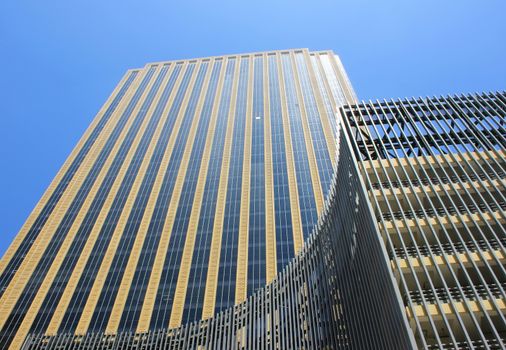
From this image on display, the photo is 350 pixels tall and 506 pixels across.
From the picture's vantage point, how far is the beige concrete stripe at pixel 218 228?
71750 millimetres

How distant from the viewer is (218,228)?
87.0 metres

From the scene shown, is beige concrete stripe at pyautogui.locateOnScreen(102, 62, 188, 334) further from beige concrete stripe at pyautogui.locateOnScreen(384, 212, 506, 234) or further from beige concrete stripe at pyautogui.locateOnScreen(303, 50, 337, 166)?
beige concrete stripe at pyautogui.locateOnScreen(384, 212, 506, 234)

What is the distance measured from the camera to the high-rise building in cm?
2803

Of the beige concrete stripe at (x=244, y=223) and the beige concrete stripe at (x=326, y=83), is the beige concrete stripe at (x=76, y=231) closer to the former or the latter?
the beige concrete stripe at (x=244, y=223)

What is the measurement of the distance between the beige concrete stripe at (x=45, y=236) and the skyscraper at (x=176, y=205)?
235 millimetres

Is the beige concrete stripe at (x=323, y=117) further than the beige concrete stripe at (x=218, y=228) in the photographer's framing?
Yes

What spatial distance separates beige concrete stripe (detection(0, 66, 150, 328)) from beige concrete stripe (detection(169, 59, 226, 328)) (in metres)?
22.9

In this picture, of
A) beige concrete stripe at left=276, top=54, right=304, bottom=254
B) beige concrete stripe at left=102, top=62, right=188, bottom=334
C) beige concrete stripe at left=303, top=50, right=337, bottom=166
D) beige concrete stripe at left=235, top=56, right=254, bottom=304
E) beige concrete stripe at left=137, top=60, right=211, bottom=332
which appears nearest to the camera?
beige concrete stripe at left=102, top=62, right=188, bottom=334

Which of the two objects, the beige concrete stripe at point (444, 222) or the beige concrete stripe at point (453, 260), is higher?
the beige concrete stripe at point (444, 222)

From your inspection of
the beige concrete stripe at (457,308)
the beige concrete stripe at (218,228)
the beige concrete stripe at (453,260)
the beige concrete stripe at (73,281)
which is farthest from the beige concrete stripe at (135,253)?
the beige concrete stripe at (457,308)

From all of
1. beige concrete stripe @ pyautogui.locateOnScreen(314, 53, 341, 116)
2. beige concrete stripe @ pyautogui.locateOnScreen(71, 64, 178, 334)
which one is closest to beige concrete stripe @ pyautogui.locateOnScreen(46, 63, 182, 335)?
beige concrete stripe @ pyautogui.locateOnScreen(71, 64, 178, 334)

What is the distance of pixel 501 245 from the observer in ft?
89.4

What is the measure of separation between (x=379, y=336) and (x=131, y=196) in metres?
78.1

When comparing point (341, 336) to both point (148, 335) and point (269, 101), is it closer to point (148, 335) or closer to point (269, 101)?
point (148, 335)
